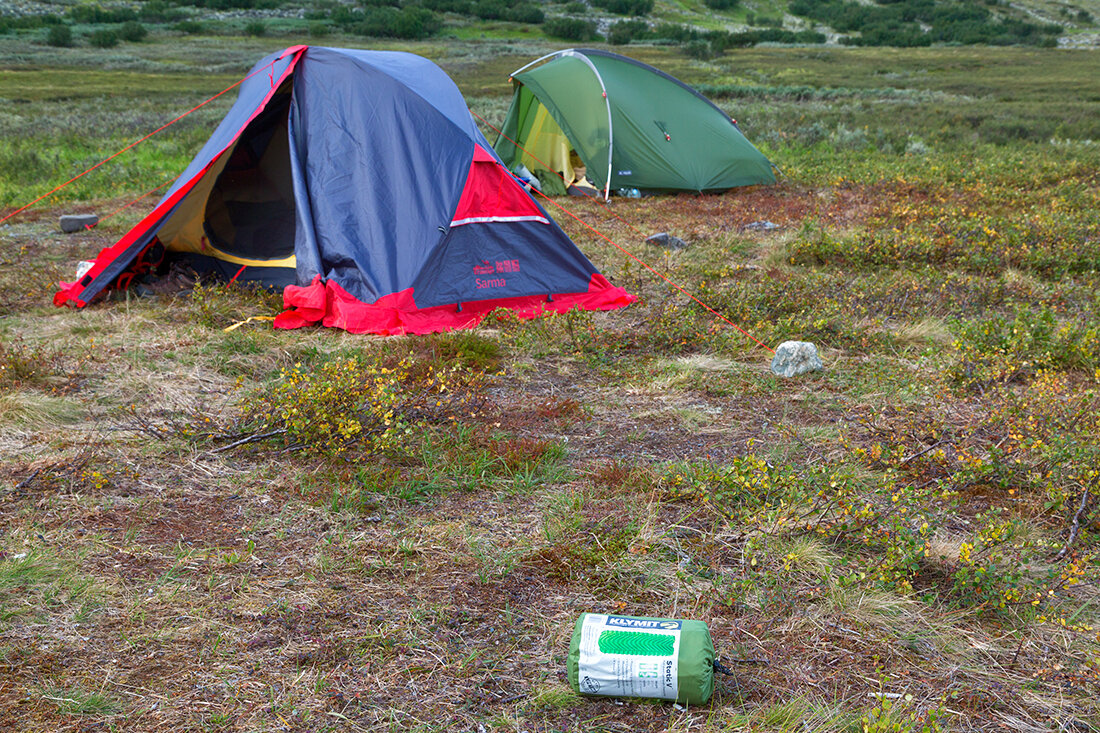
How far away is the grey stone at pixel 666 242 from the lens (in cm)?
951

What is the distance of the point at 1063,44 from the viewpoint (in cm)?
6153

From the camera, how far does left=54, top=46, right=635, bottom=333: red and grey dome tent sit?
6578 millimetres

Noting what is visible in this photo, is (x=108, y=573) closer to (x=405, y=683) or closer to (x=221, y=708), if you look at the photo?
(x=221, y=708)

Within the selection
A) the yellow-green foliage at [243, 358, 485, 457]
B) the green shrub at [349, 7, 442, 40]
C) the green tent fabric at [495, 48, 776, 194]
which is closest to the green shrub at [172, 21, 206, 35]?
the green shrub at [349, 7, 442, 40]

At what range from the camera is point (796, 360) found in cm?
561

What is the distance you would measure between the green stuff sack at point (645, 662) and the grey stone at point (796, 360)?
3234 millimetres

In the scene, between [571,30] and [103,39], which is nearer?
[103,39]

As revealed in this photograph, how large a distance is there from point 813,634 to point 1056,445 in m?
1.91

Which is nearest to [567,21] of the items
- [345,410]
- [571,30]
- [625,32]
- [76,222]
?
[571,30]

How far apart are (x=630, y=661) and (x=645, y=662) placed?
0.16 feet

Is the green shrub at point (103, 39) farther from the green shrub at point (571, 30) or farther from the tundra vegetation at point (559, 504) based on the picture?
the tundra vegetation at point (559, 504)

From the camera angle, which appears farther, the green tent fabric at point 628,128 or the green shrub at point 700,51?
the green shrub at point 700,51

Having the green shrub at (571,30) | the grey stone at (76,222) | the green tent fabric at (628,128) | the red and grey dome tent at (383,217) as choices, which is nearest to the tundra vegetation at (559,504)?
the red and grey dome tent at (383,217)

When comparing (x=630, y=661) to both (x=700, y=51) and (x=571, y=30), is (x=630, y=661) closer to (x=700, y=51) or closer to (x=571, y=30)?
(x=700, y=51)
